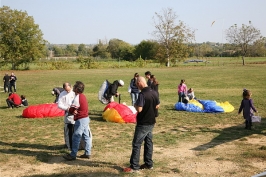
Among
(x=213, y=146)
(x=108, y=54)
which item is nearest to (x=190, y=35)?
(x=108, y=54)

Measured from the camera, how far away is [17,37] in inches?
2420

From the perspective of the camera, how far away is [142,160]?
740 cm

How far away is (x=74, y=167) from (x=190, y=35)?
67.7 m

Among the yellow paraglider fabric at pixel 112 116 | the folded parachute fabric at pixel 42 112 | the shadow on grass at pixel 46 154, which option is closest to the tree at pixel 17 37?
the folded parachute fabric at pixel 42 112

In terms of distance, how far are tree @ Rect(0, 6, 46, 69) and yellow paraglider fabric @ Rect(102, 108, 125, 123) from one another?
54.4 m

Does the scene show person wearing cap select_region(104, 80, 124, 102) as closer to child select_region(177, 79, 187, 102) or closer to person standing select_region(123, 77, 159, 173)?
child select_region(177, 79, 187, 102)

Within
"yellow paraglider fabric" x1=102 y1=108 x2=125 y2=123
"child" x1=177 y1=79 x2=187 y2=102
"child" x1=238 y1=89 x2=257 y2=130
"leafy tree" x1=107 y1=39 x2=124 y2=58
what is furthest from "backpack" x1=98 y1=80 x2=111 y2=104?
"leafy tree" x1=107 y1=39 x2=124 y2=58

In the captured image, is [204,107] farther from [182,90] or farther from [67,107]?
[67,107]

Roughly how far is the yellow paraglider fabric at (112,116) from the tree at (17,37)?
54441 millimetres

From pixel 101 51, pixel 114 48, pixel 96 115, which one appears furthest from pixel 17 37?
pixel 96 115

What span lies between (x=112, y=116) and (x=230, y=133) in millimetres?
4430

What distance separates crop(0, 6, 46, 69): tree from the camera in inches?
2429

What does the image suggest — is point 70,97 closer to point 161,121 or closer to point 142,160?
point 142,160

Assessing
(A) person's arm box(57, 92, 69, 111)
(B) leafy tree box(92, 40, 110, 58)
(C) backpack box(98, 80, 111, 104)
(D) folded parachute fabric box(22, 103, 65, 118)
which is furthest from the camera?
(B) leafy tree box(92, 40, 110, 58)
